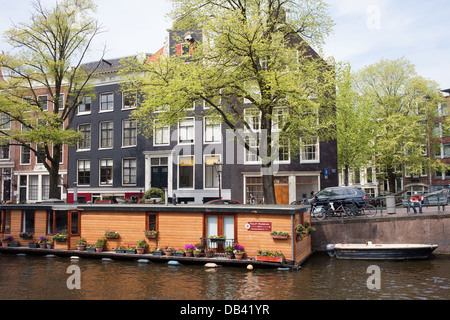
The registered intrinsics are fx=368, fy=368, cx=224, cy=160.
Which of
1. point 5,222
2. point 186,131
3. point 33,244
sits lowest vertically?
point 33,244

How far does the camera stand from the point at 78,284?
1302 cm

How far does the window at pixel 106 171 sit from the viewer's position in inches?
1375

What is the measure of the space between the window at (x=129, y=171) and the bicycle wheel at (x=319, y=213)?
61.8ft

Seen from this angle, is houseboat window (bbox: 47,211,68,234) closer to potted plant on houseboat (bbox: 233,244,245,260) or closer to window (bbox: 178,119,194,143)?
potted plant on houseboat (bbox: 233,244,245,260)

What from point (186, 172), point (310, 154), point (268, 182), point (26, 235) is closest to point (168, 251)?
point (268, 182)

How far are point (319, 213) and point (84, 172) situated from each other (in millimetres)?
24753

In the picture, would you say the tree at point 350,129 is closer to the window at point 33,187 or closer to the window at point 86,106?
the window at point 86,106

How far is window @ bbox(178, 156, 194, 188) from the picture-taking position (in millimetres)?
31578

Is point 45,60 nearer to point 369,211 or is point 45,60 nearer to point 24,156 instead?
point 24,156

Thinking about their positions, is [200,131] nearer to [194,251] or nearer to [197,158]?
[197,158]

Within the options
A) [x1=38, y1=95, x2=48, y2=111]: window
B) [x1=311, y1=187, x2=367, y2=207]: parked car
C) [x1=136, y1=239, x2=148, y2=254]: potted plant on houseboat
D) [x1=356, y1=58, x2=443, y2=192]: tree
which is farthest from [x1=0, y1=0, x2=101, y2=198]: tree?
[x1=356, y1=58, x2=443, y2=192]: tree

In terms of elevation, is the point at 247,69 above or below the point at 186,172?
above

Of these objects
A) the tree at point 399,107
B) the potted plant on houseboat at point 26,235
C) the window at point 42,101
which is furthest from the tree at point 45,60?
the tree at point 399,107

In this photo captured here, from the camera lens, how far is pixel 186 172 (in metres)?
31.8
